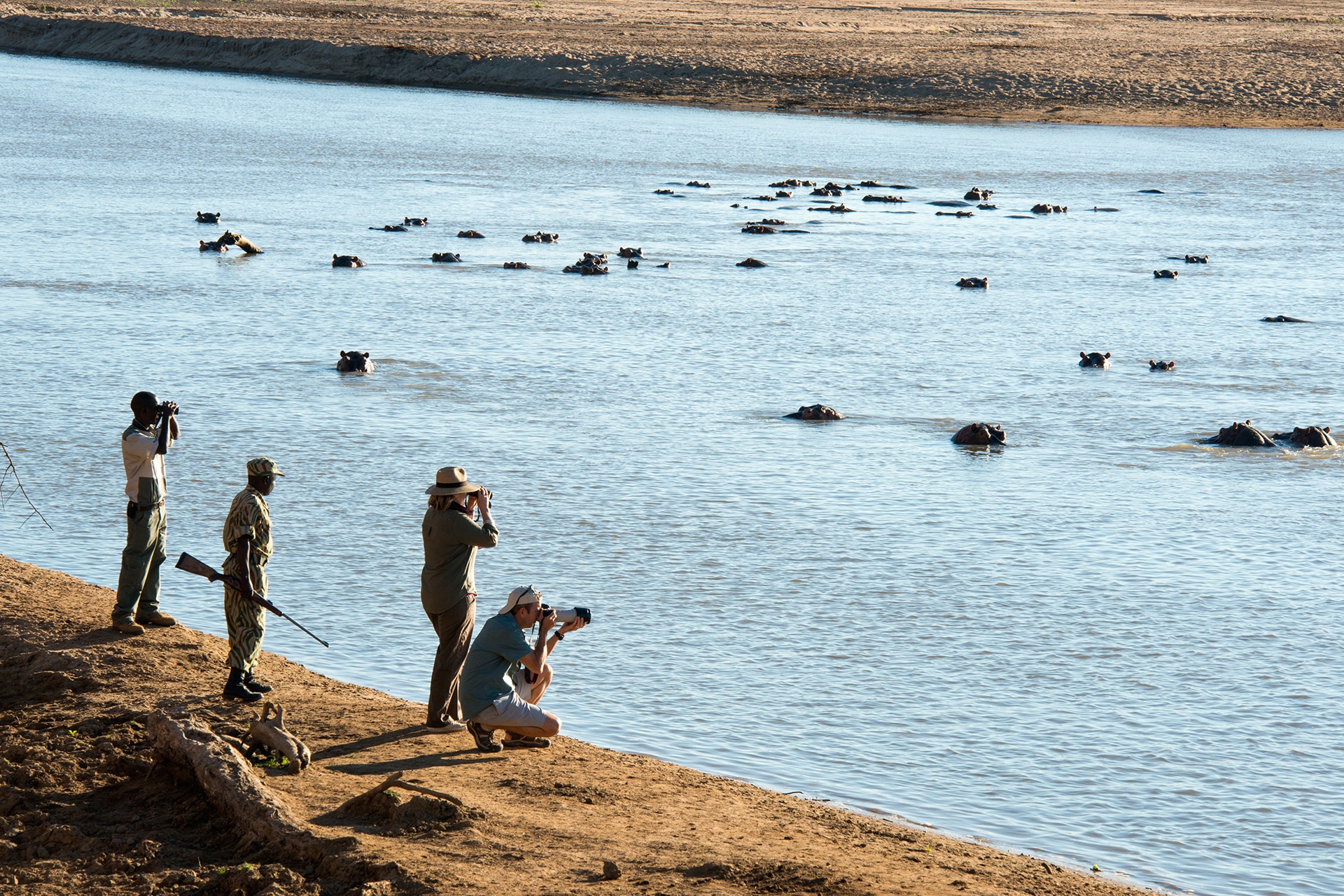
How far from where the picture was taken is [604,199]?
119 ft

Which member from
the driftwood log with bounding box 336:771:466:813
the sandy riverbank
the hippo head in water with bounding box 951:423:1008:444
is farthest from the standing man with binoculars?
the sandy riverbank

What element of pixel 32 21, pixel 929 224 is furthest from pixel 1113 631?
pixel 32 21

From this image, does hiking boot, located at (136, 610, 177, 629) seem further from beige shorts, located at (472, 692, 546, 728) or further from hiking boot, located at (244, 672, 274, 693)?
beige shorts, located at (472, 692, 546, 728)

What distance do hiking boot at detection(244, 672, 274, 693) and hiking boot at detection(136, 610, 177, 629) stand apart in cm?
130

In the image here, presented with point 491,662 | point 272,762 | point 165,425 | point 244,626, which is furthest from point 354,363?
Result: point 272,762

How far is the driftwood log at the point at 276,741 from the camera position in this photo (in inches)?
308

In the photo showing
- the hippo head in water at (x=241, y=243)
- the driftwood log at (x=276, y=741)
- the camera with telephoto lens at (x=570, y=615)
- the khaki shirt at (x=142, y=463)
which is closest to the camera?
the driftwood log at (x=276, y=741)

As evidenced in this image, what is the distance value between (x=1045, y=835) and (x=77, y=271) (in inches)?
838

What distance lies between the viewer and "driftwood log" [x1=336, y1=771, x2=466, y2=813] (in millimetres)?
7293

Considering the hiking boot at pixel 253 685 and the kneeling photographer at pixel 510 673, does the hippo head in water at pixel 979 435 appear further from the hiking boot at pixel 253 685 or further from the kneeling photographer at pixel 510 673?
the hiking boot at pixel 253 685

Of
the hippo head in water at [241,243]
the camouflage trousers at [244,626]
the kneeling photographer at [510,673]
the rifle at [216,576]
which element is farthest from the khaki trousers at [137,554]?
the hippo head in water at [241,243]

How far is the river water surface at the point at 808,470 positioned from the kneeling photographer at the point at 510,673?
0.77 m

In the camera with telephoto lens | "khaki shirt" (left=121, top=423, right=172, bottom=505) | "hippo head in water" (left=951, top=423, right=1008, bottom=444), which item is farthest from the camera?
Result: "hippo head in water" (left=951, top=423, right=1008, bottom=444)

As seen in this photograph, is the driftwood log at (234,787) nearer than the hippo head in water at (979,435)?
Yes
